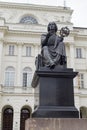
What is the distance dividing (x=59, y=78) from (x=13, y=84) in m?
24.0

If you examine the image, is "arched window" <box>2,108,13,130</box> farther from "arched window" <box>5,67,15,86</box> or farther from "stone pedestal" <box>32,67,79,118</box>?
"stone pedestal" <box>32,67,79,118</box>

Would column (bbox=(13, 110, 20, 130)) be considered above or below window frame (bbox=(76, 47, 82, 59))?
below

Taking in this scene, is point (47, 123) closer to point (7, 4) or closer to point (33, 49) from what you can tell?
point (33, 49)

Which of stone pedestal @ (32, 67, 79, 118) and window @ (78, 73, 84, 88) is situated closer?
stone pedestal @ (32, 67, 79, 118)

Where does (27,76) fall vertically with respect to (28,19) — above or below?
below

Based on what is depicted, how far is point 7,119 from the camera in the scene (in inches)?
1152

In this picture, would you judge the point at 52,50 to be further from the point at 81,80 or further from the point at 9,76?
the point at 81,80

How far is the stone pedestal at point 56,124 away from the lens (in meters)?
4.79

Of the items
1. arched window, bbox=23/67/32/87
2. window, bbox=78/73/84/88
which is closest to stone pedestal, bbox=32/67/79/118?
arched window, bbox=23/67/32/87

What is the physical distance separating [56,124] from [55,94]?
30.3 inches

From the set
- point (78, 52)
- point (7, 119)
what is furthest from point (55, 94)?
point (78, 52)

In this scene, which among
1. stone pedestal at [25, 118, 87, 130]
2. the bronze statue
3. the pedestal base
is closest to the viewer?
stone pedestal at [25, 118, 87, 130]

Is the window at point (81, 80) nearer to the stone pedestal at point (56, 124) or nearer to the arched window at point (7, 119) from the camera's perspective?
the arched window at point (7, 119)

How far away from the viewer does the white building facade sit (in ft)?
92.8
